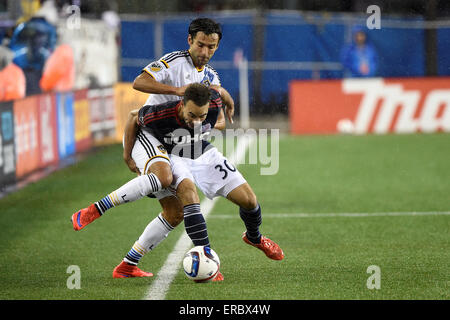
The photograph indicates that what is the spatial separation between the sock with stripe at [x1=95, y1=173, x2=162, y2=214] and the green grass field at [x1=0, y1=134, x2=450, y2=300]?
61 centimetres

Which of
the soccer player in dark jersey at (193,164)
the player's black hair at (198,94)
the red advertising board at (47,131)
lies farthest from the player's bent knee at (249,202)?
the red advertising board at (47,131)

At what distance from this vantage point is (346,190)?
458 inches

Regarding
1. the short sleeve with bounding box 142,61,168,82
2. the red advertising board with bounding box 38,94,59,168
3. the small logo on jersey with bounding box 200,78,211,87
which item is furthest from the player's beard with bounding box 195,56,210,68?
the red advertising board with bounding box 38,94,59,168

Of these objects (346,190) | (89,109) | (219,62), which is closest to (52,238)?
(346,190)

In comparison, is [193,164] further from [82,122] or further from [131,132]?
[82,122]

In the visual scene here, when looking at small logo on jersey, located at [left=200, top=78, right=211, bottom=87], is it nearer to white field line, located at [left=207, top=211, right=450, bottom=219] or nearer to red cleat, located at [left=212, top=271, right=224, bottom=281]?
red cleat, located at [left=212, top=271, right=224, bottom=281]

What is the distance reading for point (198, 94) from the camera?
616 cm

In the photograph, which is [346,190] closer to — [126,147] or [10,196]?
[10,196]

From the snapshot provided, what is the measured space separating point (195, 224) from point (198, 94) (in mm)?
946

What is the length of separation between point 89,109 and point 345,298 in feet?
39.1

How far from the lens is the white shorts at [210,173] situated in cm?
659

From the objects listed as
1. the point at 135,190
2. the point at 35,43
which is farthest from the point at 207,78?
the point at 35,43

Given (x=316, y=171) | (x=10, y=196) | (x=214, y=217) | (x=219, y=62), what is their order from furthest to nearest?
(x=219, y=62) < (x=316, y=171) < (x=10, y=196) < (x=214, y=217)

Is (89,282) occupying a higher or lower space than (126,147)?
lower
